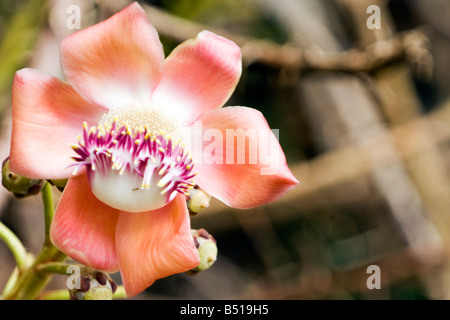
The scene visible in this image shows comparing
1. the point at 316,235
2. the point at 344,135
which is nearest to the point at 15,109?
the point at 344,135

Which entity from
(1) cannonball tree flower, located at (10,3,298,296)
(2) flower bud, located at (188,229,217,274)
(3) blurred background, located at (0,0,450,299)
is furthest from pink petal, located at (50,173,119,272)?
(3) blurred background, located at (0,0,450,299)

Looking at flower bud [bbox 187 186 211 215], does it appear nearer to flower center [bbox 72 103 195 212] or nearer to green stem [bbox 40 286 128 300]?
flower center [bbox 72 103 195 212]

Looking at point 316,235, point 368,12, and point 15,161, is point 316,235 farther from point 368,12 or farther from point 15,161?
point 15,161

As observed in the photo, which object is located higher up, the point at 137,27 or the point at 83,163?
the point at 137,27

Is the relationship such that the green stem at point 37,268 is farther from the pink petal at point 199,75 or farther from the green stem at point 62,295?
the pink petal at point 199,75

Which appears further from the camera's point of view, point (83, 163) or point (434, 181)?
point (434, 181)

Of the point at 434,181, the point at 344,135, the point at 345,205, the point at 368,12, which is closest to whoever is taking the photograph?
the point at 368,12
